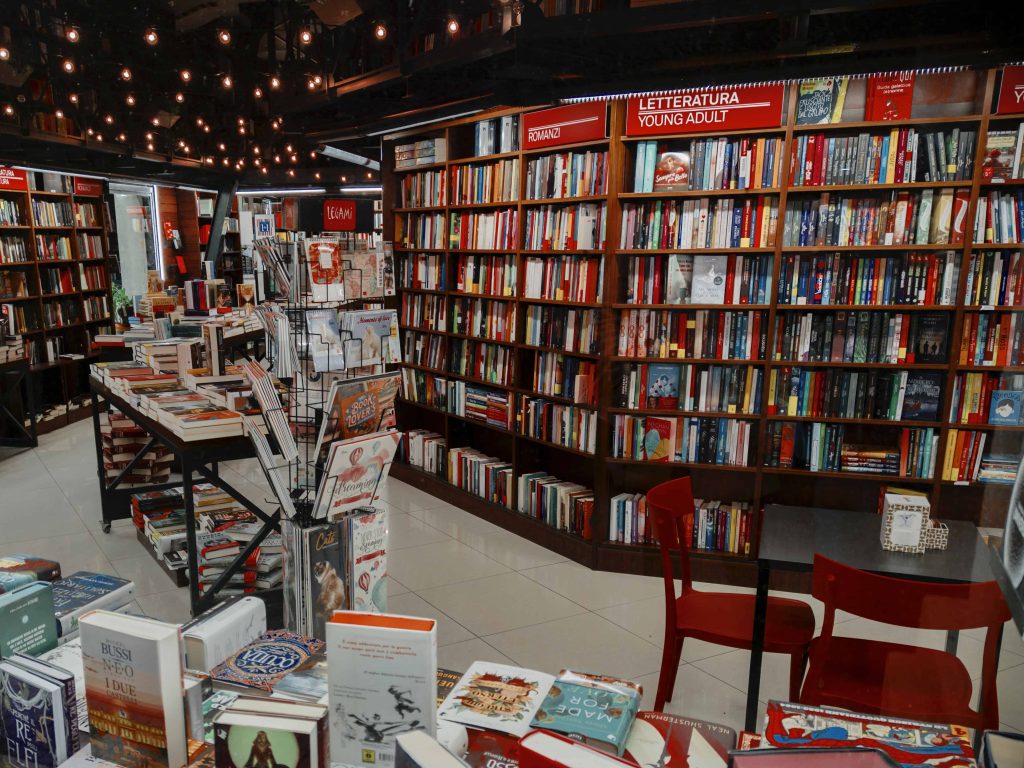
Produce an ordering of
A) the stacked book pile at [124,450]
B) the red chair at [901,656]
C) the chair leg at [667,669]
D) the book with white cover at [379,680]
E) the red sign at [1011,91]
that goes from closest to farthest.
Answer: the book with white cover at [379,680]
the red chair at [901,656]
the chair leg at [667,669]
the red sign at [1011,91]
the stacked book pile at [124,450]

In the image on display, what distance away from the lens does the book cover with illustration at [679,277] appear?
4215 mm

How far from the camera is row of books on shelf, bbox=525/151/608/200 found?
14.2 feet

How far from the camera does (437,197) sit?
562 cm

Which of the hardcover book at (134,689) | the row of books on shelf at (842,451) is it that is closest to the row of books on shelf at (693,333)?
the row of books on shelf at (842,451)

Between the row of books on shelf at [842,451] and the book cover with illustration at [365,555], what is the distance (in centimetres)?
247

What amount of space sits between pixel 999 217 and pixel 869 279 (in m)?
0.67

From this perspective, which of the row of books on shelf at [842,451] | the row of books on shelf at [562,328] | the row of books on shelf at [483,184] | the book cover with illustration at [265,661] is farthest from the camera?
the row of books on shelf at [483,184]

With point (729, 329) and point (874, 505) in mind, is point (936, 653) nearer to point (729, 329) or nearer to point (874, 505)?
point (874, 505)

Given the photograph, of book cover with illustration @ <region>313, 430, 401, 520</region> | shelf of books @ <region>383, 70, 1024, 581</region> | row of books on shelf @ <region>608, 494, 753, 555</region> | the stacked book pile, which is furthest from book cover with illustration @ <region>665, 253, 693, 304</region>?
the stacked book pile

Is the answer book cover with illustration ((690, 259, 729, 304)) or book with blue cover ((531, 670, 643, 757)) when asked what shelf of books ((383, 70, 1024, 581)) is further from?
book with blue cover ((531, 670, 643, 757))

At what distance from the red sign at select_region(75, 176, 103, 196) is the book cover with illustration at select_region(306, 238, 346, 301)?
753 cm

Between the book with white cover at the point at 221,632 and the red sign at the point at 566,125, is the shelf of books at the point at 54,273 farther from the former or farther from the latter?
the book with white cover at the point at 221,632

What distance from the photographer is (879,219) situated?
152 inches

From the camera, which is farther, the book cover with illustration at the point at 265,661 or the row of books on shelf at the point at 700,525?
the row of books on shelf at the point at 700,525
